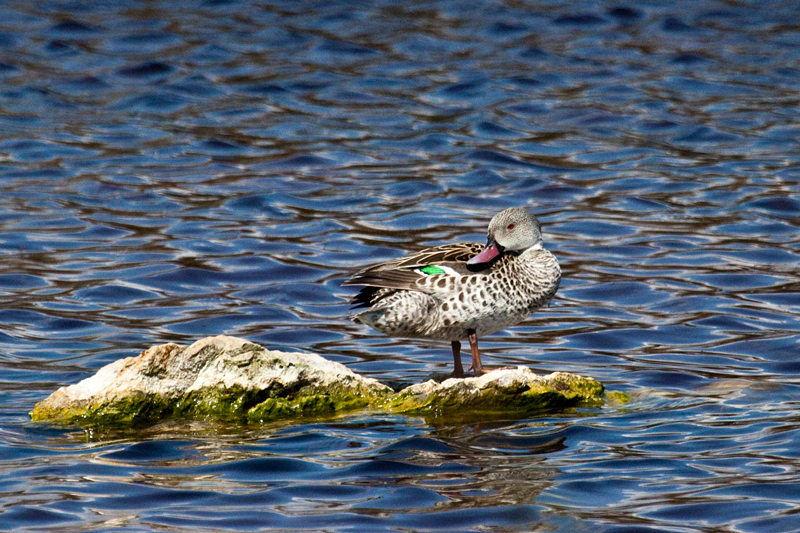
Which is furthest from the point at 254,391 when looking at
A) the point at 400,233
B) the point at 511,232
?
the point at 400,233

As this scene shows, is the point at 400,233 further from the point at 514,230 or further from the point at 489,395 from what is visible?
the point at 489,395

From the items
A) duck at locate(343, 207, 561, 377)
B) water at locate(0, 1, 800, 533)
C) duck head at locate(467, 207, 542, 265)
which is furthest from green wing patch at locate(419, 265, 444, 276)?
water at locate(0, 1, 800, 533)

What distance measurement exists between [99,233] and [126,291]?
68.5 inches

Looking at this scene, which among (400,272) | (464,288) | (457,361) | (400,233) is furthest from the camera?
(400,233)

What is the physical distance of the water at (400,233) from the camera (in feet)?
20.4

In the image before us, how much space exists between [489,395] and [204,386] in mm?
1684

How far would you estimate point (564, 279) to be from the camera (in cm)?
1116

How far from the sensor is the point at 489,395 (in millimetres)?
7324

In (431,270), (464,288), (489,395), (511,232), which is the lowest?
(489,395)

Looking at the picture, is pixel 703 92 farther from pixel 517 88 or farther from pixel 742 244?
pixel 742 244

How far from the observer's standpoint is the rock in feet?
23.5

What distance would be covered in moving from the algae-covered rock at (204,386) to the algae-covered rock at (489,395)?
1.40 ft

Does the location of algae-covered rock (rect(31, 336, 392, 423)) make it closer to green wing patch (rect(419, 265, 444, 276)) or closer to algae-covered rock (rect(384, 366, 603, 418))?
algae-covered rock (rect(384, 366, 603, 418))

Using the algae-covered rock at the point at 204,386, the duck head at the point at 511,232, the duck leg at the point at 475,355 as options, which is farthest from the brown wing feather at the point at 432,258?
the algae-covered rock at the point at 204,386
